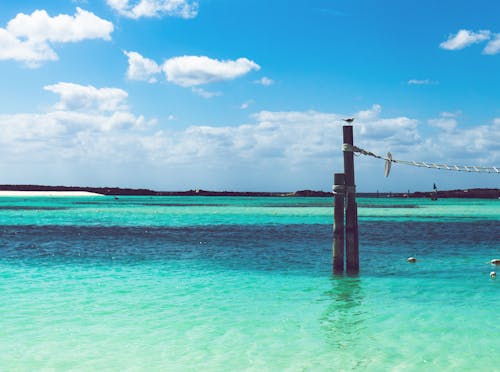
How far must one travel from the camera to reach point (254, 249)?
28.8 meters

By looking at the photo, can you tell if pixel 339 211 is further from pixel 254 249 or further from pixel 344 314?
pixel 254 249

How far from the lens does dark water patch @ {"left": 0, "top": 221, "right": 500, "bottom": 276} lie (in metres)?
23.1

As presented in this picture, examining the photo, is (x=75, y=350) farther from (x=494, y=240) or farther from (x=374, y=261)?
(x=494, y=240)

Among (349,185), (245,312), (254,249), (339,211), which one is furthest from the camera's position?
(254,249)

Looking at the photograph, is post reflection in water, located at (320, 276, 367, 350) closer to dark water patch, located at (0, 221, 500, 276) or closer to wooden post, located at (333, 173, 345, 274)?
wooden post, located at (333, 173, 345, 274)

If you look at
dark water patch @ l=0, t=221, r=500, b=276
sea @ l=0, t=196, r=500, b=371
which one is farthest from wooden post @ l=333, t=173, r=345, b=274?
dark water patch @ l=0, t=221, r=500, b=276

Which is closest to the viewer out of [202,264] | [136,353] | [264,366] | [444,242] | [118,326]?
[264,366]

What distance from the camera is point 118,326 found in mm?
12602

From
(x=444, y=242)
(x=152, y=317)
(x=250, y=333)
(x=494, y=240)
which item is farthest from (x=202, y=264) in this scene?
(x=494, y=240)

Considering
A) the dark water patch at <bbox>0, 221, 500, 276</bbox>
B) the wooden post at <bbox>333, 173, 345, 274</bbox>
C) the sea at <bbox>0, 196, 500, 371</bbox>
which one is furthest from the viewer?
the dark water patch at <bbox>0, 221, 500, 276</bbox>

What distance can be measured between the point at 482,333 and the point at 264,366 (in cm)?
523

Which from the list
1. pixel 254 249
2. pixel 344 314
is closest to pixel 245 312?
pixel 344 314

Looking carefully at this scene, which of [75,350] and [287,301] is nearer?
[75,350]

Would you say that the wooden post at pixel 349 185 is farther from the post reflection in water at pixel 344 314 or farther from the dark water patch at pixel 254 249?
the dark water patch at pixel 254 249
